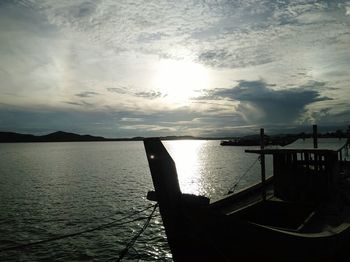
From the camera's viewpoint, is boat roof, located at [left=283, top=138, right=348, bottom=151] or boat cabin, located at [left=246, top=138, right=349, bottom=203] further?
boat roof, located at [left=283, top=138, right=348, bottom=151]

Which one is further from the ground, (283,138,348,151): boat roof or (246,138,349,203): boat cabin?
(283,138,348,151): boat roof

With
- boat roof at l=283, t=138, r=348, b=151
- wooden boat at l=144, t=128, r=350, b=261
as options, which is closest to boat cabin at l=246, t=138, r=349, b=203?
boat roof at l=283, t=138, r=348, b=151

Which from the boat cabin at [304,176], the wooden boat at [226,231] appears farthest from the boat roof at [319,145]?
the wooden boat at [226,231]

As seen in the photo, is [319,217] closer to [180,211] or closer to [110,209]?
[180,211]

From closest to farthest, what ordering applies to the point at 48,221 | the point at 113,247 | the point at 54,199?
the point at 113,247
the point at 48,221
the point at 54,199

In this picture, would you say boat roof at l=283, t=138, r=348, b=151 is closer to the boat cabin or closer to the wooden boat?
the boat cabin

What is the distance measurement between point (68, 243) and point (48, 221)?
5.29 m

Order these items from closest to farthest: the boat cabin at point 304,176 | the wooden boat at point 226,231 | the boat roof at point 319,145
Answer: the wooden boat at point 226,231, the boat cabin at point 304,176, the boat roof at point 319,145

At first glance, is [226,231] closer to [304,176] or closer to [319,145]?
[304,176]

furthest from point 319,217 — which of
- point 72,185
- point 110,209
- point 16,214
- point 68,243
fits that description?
point 72,185

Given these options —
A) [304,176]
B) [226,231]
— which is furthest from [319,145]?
[226,231]

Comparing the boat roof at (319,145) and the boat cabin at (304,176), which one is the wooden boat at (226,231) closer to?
the boat cabin at (304,176)

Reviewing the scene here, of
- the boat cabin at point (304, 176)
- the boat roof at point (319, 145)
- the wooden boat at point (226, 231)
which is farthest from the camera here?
the boat roof at point (319, 145)

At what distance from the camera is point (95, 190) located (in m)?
36.2
